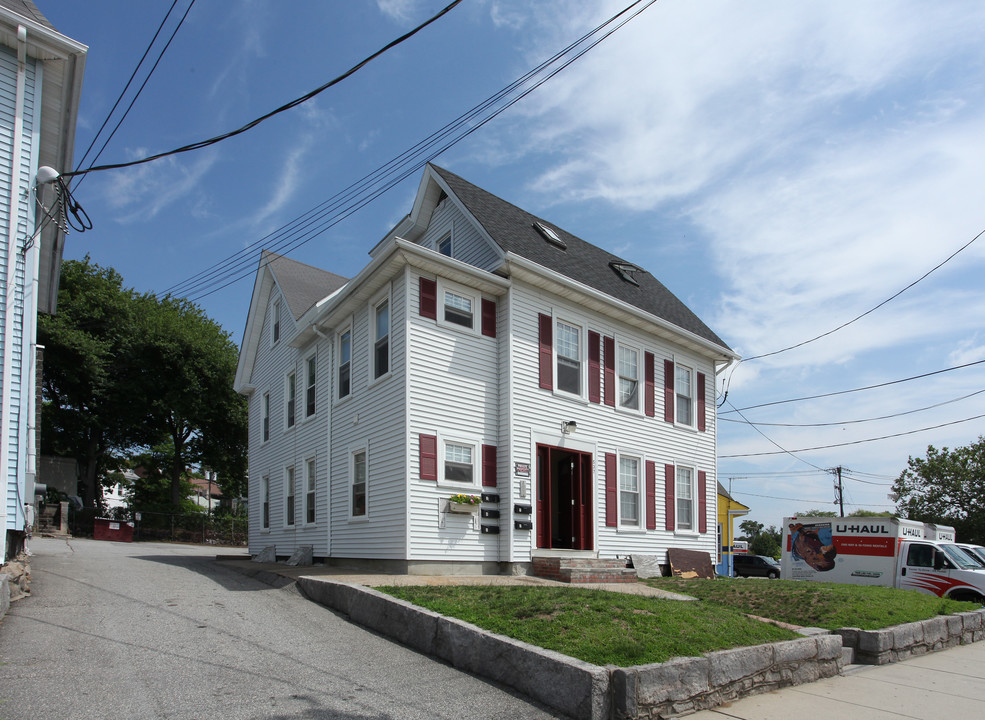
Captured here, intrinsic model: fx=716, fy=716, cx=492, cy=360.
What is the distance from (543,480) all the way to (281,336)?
9.41 meters

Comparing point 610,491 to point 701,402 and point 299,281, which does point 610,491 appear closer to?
point 701,402

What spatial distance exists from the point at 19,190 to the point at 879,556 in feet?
61.6

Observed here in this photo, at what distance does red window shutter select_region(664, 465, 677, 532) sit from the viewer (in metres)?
16.5

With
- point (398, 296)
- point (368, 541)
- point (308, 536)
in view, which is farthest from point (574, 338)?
point (308, 536)

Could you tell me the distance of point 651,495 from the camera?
633 inches

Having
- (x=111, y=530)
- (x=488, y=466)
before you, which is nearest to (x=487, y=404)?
(x=488, y=466)

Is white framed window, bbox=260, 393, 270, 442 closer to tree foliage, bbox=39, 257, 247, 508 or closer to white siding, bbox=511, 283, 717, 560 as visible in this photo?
white siding, bbox=511, 283, 717, 560

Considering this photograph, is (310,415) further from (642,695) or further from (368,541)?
(642,695)

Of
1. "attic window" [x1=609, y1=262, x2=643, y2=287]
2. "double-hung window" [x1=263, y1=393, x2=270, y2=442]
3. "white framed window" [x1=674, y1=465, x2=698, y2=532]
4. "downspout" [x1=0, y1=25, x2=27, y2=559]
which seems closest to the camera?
"downspout" [x1=0, y1=25, x2=27, y2=559]

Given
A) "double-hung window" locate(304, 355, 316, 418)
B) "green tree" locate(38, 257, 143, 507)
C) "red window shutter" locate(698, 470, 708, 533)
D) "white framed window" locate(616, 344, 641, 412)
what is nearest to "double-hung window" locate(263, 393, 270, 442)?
"double-hung window" locate(304, 355, 316, 418)

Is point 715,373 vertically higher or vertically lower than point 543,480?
higher

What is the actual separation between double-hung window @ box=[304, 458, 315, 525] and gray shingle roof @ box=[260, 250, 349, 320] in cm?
396

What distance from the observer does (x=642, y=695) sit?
208 inches

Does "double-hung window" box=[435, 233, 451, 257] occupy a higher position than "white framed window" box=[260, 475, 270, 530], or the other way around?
"double-hung window" box=[435, 233, 451, 257]
